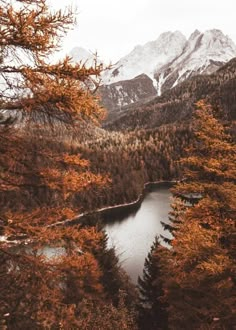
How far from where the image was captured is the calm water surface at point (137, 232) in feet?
225

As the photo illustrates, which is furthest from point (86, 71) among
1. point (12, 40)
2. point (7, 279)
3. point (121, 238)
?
point (121, 238)

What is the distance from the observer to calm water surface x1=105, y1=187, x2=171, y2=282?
6857 cm

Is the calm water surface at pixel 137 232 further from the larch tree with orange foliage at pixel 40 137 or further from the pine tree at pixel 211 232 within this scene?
the larch tree with orange foliage at pixel 40 137

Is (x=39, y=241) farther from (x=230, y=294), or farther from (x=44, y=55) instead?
(x=230, y=294)

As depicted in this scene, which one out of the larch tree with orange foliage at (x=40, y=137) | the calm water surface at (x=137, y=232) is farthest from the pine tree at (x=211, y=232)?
the calm water surface at (x=137, y=232)

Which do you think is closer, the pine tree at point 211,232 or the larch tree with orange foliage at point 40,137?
Result: the larch tree with orange foliage at point 40,137

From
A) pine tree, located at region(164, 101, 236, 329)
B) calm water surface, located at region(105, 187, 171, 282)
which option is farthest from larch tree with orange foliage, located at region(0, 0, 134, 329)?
calm water surface, located at region(105, 187, 171, 282)

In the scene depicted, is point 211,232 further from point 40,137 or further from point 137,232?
point 137,232

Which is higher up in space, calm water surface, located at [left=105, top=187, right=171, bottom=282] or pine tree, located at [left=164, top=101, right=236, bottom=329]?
pine tree, located at [left=164, top=101, right=236, bottom=329]

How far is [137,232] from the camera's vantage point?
95.5 meters

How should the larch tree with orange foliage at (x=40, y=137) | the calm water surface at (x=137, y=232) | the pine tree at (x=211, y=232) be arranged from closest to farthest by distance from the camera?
the larch tree with orange foliage at (x=40, y=137) → the pine tree at (x=211, y=232) → the calm water surface at (x=137, y=232)

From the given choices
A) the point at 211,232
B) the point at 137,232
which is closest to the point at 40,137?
the point at 211,232

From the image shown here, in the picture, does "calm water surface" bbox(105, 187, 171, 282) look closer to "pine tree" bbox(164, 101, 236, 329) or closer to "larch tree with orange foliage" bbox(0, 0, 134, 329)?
"pine tree" bbox(164, 101, 236, 329)

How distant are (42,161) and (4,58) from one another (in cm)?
249
